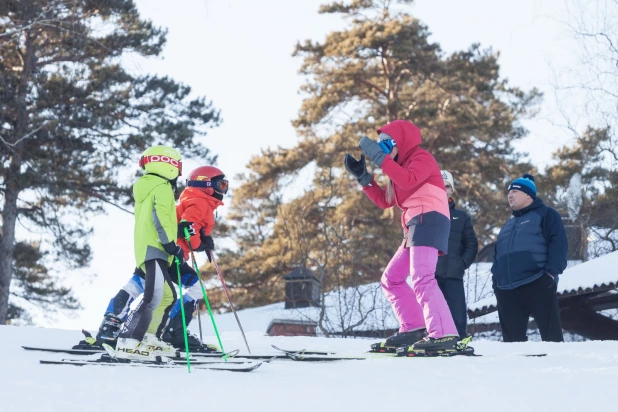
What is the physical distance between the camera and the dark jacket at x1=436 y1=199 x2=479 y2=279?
6.81 metres

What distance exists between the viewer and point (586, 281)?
395 inches

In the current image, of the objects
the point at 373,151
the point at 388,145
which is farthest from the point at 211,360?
the point at 388,145

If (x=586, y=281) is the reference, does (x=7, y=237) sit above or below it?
above

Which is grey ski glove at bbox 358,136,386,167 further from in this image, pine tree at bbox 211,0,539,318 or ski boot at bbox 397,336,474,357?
pine tree at bbox 211,0,539,318

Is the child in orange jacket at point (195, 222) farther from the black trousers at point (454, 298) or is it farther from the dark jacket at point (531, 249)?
the dark jacket at point (531, 249)

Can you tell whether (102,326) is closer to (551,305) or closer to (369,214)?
(551,305)

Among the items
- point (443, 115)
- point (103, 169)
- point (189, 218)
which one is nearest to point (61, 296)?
point (103, 169)

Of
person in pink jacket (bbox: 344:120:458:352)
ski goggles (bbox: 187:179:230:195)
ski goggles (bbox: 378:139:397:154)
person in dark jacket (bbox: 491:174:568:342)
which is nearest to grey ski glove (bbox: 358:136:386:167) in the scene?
person in pink jacket (bbox: 344:120:458:352)

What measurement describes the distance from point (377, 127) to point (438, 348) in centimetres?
1950

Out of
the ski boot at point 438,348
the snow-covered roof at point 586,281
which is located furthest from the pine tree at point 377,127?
the ski boot at point 438,348

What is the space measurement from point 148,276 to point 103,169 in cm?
1454

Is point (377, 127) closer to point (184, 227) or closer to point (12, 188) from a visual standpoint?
point (12, 188)

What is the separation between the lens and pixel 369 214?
2483 centimetres

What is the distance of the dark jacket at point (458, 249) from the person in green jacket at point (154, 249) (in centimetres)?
227
